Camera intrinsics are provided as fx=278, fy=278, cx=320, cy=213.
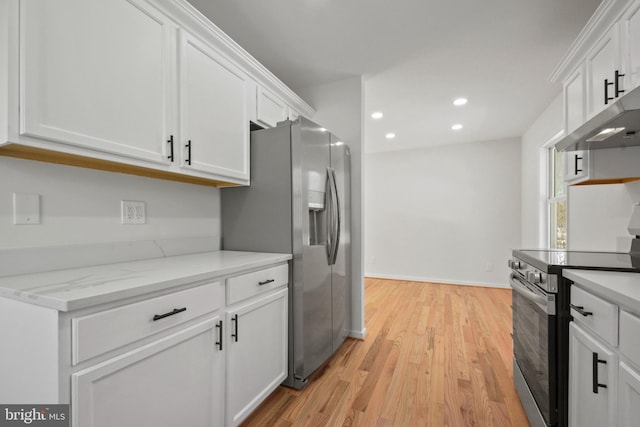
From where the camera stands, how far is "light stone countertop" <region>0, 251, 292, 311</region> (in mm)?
827

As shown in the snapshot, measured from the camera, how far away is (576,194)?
9.20ft

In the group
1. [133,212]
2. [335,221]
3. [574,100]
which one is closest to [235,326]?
[133,212]

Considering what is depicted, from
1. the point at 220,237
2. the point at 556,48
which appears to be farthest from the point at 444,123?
the point at 220,237

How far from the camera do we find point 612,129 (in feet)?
4.40

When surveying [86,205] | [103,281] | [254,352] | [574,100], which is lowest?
[254,352]

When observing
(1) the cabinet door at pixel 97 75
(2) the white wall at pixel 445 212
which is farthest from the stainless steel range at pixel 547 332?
(2) the white wall at pixel 445 212

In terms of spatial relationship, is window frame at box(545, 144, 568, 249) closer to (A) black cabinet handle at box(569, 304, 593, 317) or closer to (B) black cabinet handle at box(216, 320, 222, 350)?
(A) black cabinet handle at box(569, 304, 593, 317)

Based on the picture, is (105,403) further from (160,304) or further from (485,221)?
(485,221)

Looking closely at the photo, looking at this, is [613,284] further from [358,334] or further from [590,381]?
[358,334]

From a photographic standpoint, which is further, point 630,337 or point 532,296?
point 532,296

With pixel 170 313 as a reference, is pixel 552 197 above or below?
above

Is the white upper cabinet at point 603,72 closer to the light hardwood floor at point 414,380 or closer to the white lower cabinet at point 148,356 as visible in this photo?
the light hardwood floor at point 414,380

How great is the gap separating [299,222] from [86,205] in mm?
1134

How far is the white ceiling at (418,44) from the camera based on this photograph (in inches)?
73.8
